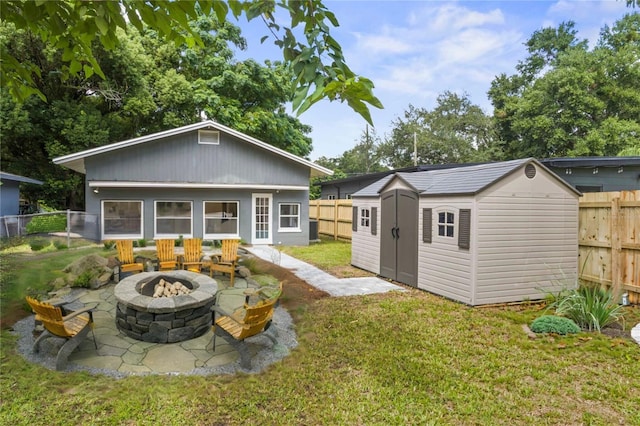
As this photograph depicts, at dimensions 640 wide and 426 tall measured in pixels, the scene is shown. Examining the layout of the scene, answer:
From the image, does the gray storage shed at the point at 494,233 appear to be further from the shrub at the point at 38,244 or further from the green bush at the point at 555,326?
the shrub at the point at 38,244

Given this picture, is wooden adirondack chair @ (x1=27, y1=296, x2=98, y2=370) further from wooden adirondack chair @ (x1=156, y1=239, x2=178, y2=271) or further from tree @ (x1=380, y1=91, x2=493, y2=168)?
tree @ (x1=380, y1=91, x2=493, y2=168)

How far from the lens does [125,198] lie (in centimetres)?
1284

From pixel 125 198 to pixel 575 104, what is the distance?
25447mm

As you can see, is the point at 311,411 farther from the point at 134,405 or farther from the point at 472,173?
the point at 472,173

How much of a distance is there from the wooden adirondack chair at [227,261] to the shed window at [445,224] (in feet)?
14.2

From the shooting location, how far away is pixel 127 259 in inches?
316

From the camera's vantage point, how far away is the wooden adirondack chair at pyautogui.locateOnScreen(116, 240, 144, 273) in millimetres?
7750

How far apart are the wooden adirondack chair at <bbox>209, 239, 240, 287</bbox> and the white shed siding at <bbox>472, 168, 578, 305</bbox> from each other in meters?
4.93

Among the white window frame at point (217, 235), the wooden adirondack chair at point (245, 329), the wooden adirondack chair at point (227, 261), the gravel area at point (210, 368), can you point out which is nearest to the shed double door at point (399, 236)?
the gravel area at point (210, 368)

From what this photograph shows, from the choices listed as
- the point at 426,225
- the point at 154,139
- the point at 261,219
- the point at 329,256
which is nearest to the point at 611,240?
the point at 426,225

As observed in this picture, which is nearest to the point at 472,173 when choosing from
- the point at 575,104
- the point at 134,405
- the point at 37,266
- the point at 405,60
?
the point at 405,60

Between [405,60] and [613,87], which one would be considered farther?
[613,87]

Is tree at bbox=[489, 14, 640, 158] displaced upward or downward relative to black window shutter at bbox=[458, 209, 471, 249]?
upward

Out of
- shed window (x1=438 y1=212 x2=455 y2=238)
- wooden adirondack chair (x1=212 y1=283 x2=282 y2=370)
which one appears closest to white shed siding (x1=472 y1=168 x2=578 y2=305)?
shed window (x1=438 y1=212 x2=455 y2=238)
